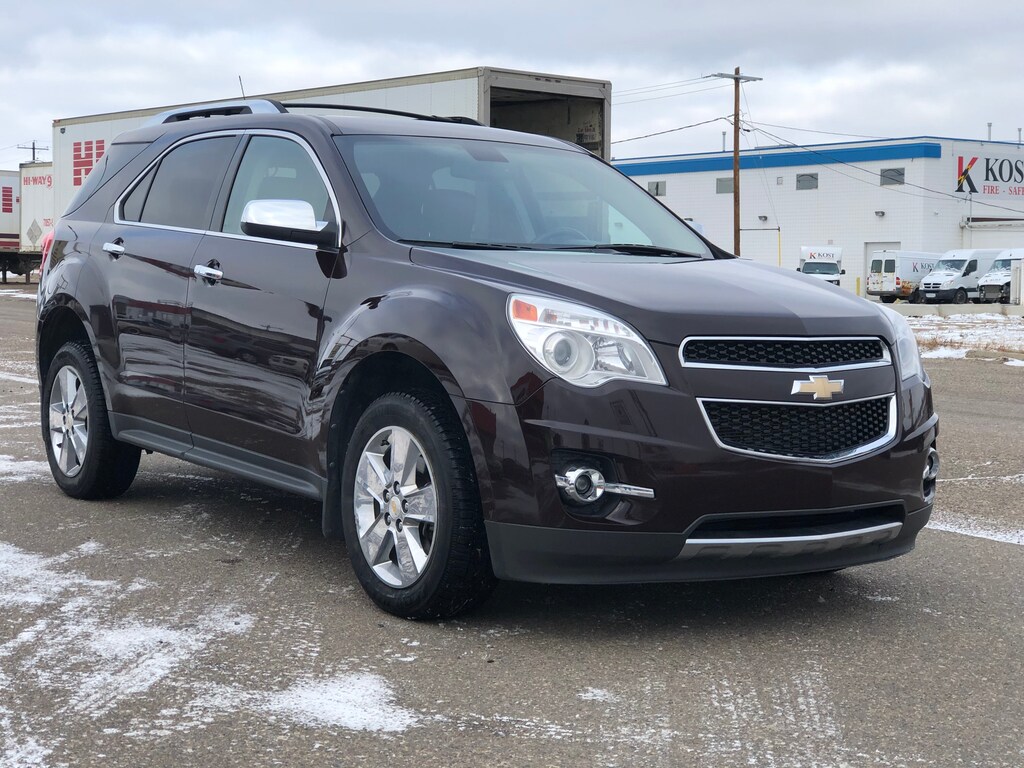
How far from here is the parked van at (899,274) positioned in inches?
1999

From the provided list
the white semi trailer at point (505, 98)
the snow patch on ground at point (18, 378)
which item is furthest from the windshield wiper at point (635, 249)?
the white semi trailer at point (505, 98)

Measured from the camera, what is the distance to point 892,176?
60.6 metres

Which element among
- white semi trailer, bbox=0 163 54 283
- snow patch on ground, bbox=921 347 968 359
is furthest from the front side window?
white semi trailer, bbox=0 163 54 283

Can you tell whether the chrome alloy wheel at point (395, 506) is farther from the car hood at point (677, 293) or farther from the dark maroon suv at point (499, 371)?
the car hood at point (677, 293)

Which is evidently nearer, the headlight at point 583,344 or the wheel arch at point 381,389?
the headlight at point 583,344

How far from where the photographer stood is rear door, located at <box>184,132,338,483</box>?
5012mm

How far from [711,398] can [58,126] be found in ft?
79.4

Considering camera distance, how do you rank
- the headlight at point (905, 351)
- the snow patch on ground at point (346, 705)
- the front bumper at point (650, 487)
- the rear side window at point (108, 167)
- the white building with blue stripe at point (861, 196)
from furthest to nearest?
1. the white building with blue stripe at point (861, 196)
2. the rear side window at point (108, 167)
3. the headlight at point (905, 351)
4. the front bumper at point (650, 487)
5. the snow patch on ground at point (346, 705)

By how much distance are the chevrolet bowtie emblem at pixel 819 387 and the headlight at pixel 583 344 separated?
0.45 meters

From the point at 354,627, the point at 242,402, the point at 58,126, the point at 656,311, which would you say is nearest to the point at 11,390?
the point at 242,402

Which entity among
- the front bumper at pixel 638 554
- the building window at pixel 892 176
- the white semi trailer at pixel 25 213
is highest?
the building window at pixel 892 176

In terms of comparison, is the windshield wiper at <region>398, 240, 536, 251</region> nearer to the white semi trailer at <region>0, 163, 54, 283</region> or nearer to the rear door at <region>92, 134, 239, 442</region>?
the rear door at <region>92, 134, 239, 442</region>

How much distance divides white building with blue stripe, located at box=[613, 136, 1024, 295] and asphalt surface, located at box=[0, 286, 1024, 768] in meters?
53.5

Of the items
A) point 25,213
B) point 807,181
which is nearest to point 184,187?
point 25,213
